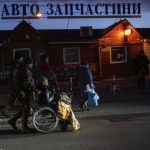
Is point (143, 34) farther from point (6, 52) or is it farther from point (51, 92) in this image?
point (51, 92)

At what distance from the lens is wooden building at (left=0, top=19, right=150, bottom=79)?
33375mm

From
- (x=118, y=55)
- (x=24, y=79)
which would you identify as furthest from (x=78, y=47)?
(x=24, y=79)

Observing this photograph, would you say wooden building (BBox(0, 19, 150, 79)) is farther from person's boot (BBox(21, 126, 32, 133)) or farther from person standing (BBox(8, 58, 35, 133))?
person's boot (BBox(21, 126, 32, 133))

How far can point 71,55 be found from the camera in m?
34.6

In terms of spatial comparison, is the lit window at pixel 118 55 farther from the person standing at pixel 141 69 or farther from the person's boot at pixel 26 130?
the person's boot at pixel 26 130

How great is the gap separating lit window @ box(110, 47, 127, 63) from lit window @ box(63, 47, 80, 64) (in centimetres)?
220

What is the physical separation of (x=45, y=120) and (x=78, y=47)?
861 inches

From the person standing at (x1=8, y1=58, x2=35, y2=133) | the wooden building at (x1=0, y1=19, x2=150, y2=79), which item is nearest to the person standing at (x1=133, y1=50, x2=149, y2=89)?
the wooden building at (x1=0, y1=19, x2=150, y2=79)

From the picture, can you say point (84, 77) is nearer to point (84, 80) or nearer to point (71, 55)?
point (84, 80)

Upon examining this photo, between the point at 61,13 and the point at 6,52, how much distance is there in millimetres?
10281

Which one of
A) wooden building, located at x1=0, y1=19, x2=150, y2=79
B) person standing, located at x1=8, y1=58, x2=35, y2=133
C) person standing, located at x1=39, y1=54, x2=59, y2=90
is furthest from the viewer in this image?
wooden building, located at x1=0, y1=19, x2=150, y2=79

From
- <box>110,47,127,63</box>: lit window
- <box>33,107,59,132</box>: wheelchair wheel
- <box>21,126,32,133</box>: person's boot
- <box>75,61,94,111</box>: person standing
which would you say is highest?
<box>110,47,127,63</box>: lit window

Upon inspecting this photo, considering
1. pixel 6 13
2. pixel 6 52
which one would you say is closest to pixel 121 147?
pixel 6 13

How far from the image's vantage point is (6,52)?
3328cm
